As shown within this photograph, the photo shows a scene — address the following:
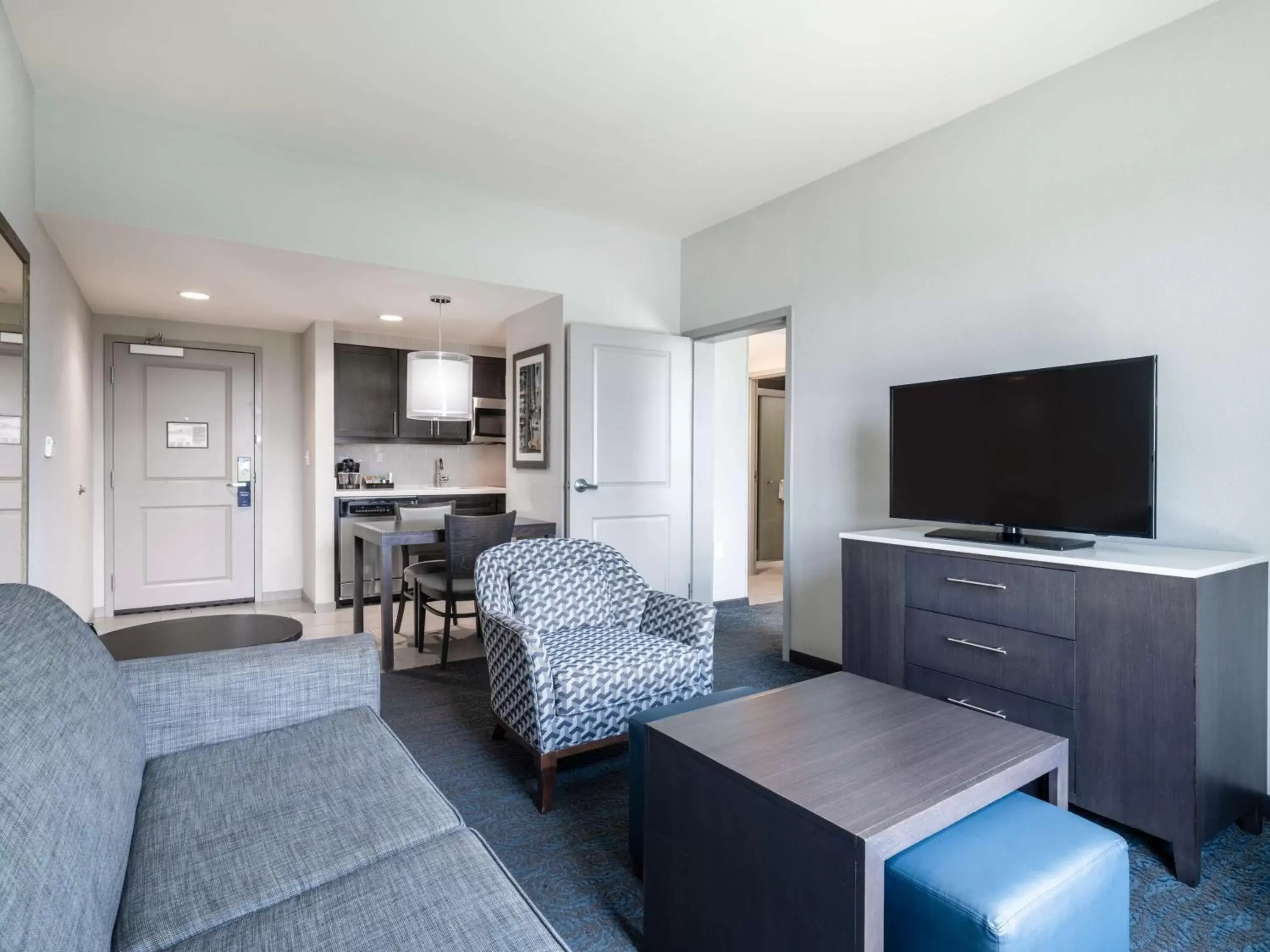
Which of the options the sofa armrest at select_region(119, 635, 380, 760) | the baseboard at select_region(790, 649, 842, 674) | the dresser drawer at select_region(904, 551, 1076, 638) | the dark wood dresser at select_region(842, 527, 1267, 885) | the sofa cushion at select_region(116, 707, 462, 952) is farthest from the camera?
the baseboard at select_region(790, 649, 842, 674)


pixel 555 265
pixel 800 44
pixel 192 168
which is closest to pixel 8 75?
pixel 192 168

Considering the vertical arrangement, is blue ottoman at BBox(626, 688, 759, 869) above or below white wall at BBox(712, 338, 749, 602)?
below

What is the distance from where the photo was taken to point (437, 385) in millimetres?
4113

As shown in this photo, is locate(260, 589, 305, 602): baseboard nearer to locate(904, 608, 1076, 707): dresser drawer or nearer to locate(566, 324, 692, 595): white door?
locate(566, 324, 692, 595): white door

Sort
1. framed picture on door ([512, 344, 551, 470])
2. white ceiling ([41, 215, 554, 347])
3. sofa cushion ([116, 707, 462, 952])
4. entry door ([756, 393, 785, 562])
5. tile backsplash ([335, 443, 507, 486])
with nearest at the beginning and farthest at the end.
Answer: sofa cushion ([116, 707, 462, 952]) → white ceiling ([41, 215, 554, 347]) → framed picture on door ([512, 344, 551, 470]) → tile backsplash ([335, 443, 507, 486]) → entry door ([756, 393, 785, 562])

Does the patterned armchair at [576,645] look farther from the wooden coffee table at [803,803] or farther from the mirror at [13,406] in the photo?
the mirror at [13,406]

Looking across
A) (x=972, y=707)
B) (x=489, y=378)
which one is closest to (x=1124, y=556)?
(x=972, y=707)

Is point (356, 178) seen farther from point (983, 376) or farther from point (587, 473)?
point (983, 376)

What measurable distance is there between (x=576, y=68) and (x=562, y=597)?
209 centimetres

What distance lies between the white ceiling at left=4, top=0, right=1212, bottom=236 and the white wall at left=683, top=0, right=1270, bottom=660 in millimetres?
187

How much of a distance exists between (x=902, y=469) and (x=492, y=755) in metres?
2.04

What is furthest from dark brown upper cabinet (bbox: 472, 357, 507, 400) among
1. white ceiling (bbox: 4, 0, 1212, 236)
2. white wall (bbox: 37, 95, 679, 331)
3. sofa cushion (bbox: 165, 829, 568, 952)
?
sofa cushion (bbox: 165, 829, 568, 952)

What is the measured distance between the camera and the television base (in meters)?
2.34

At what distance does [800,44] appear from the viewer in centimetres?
251
